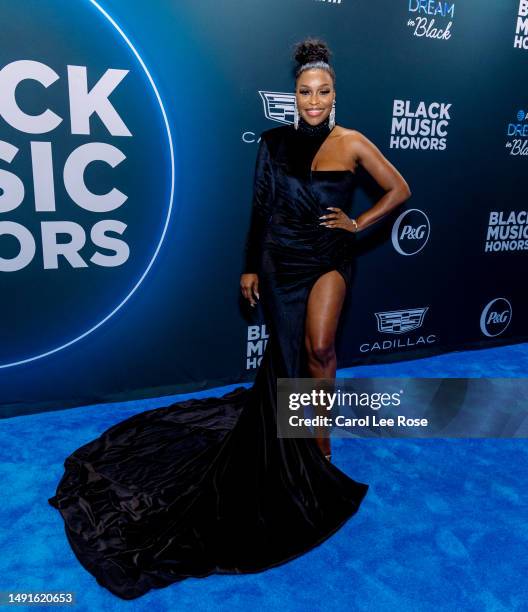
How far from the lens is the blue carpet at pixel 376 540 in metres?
2.03

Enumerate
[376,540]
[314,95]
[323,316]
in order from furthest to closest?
[323,316] < [314,95] < [376,540]

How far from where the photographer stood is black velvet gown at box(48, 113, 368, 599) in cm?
224

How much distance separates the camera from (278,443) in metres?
2.52

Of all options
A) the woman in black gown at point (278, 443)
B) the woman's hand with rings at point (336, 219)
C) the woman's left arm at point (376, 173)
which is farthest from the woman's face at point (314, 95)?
the woman's hand with rings at point (336, 219)

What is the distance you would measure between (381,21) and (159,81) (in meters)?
1.58

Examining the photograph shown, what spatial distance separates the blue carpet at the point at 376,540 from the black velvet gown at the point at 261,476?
8 cm

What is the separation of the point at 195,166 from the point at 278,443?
1.84 meters

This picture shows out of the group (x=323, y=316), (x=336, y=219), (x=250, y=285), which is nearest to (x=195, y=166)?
(x=250, y=285)

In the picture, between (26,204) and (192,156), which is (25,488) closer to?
(26,204)

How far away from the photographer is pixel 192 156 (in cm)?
341

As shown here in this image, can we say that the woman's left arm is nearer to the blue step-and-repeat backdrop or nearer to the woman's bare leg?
the woman's bare leg

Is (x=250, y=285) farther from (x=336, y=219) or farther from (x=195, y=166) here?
(x=195, y=166)

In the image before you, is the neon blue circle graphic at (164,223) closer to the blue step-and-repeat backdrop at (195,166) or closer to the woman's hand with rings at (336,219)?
the blue step-and-repeat backdrop at (195,166)

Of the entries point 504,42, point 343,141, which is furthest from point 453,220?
point 343,141
